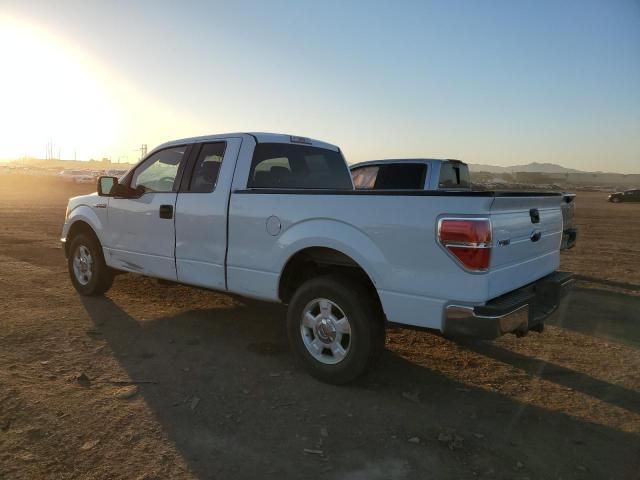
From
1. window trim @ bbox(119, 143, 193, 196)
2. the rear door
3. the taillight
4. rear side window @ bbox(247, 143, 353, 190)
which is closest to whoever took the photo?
the taillight

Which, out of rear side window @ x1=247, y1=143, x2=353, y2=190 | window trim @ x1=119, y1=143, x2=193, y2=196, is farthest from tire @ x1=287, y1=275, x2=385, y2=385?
window trim @ x1=119, y1=143, x2=193, y2=196

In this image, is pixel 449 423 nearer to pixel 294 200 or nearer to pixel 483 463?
pixel 483 463

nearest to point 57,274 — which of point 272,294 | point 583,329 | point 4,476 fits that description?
point 272,294

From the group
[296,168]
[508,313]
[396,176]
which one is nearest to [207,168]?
[296,168]

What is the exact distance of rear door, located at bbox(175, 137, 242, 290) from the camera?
4.67m

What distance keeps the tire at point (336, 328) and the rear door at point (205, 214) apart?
3.34 ft

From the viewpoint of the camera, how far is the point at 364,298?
3.78 m

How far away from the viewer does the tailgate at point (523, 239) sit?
326 cm

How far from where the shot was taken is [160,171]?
552 centimetres

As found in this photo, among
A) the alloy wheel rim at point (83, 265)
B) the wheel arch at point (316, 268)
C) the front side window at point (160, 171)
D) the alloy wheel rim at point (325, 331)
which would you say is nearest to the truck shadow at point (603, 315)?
the wheel arch at point (316, 268)

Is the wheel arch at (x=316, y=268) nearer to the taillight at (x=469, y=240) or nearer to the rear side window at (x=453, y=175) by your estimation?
the taillight at (x=469, y=240)

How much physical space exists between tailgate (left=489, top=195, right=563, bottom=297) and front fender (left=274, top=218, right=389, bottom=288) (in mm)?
768

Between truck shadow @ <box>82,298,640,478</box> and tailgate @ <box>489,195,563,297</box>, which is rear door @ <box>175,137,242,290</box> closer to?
truck shadow @ <box>82,298,640,478</box>

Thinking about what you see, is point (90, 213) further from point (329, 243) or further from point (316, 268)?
point (329, 243)
